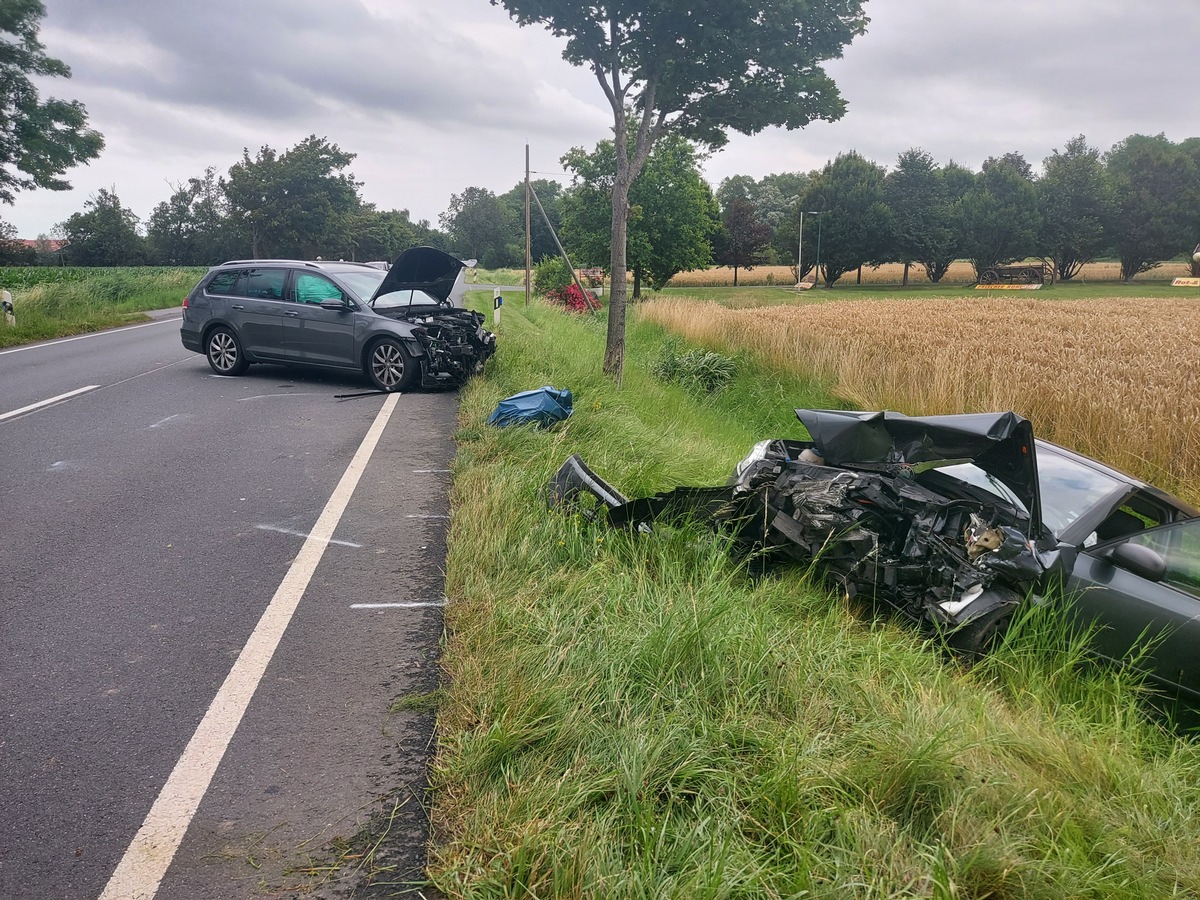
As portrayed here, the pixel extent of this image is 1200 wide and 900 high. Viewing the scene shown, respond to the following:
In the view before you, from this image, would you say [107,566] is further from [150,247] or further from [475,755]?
[150,247]

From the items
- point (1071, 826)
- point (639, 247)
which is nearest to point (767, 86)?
point (1071, 826)

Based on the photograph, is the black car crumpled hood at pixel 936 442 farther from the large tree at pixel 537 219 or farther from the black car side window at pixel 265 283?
the large tree at pixel 537 219

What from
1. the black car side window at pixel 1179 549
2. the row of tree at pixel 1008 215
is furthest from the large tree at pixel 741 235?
the black car side window at pixel 1179 549

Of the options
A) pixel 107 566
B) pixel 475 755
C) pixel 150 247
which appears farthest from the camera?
pixel 150 247

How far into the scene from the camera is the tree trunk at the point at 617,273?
11.9 meters

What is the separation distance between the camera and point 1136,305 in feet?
108

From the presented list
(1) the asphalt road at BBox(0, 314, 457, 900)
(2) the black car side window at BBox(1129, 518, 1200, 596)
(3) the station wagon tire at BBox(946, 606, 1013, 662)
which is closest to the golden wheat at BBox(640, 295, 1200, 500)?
(2) the black car side window at BBox(1129, 518, 1200, 596)

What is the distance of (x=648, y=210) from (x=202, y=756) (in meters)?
43.6

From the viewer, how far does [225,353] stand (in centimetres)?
1317

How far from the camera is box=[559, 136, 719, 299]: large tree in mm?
43250

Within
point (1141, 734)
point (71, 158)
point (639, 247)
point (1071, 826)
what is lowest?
point (1141, 734)

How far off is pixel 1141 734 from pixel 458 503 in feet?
15.0

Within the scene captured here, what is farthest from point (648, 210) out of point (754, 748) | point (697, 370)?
point (754, 748)

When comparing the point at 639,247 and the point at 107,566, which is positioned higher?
the point at 639,247
